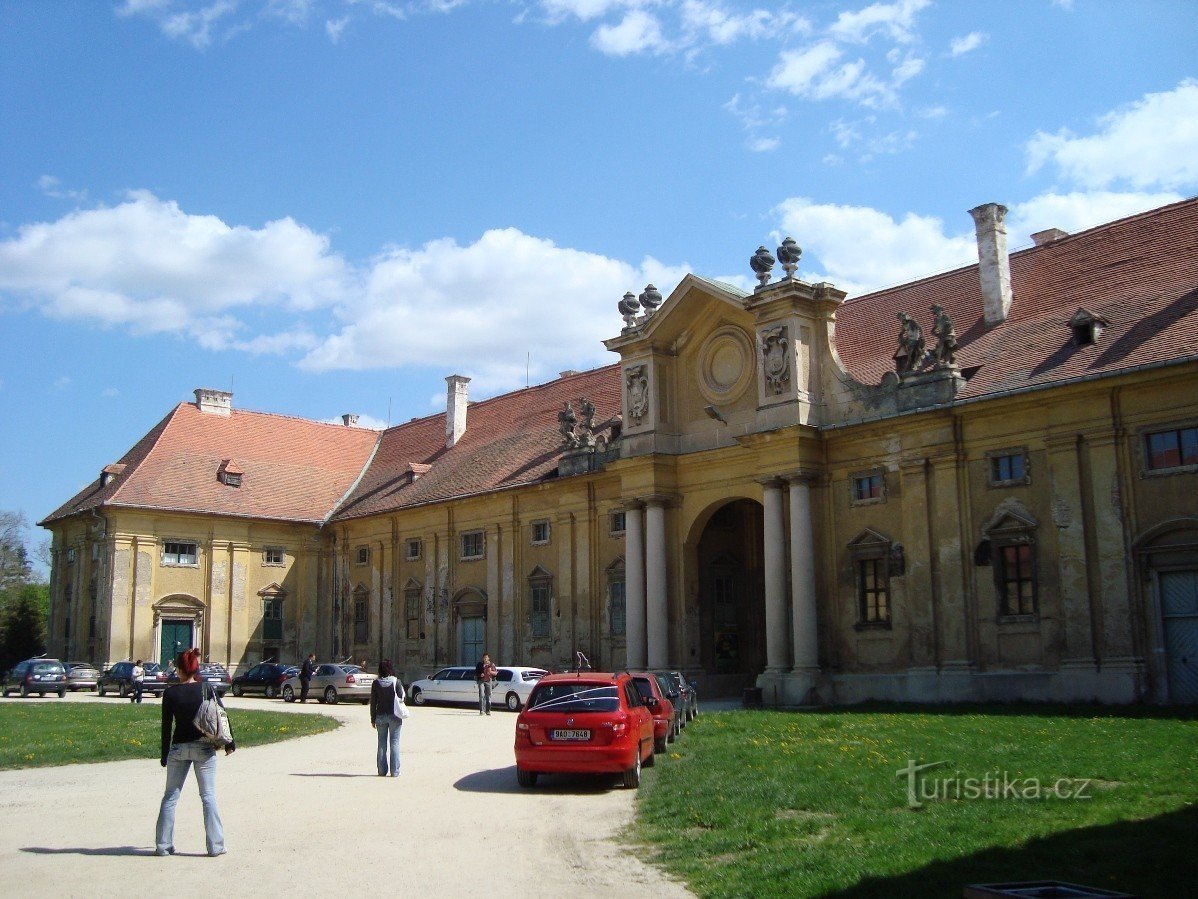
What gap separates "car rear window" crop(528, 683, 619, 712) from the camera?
1662 centimetres

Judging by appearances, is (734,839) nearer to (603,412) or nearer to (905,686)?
(905,686)

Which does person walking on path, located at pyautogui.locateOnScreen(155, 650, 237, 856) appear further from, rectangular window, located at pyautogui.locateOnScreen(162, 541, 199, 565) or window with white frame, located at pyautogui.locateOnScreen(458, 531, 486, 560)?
rectangular window, located at pyautogui.locateOnScreen(162, 541, 199, 565)

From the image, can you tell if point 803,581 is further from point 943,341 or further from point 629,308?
point 629,308

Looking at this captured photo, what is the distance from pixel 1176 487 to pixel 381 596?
32.4 metres

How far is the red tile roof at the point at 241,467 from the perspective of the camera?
5000cm

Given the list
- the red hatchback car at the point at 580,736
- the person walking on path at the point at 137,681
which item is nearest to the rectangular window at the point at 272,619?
the person walking on path at the point at 137,681

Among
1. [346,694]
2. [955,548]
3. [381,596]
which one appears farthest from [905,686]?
[381,596]

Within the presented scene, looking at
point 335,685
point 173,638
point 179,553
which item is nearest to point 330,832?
point 335,685

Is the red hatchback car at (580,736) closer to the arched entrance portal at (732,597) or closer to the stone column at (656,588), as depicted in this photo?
the stone column at (656,588)

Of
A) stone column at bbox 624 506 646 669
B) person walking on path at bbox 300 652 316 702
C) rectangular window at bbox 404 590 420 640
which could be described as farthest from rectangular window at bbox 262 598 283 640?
stone column at bbox 624 506 646 669

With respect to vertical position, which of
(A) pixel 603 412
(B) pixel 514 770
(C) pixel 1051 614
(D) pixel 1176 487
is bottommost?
(B) pixel 514 770

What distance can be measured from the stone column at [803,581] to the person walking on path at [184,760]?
73.1ft

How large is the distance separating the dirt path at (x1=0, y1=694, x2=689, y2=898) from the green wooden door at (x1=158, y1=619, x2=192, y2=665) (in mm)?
30586

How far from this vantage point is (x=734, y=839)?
1159 centimetres
